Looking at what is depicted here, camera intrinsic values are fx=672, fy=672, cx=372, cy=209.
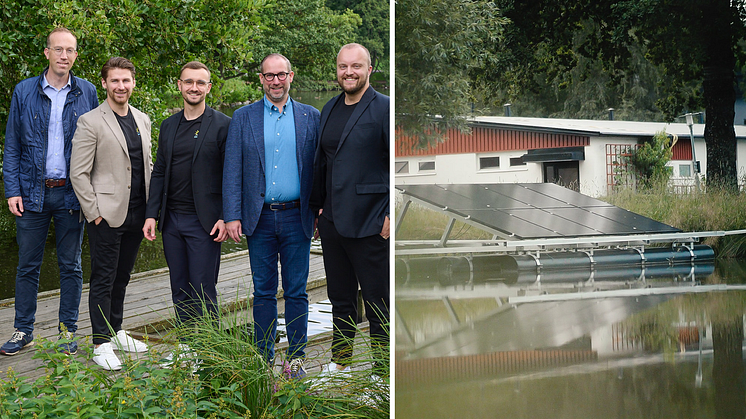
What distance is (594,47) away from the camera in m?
1.75

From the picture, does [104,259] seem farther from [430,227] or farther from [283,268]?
[430,227]

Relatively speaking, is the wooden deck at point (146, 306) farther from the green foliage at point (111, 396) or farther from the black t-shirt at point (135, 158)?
the green foliage at point (111, 396)

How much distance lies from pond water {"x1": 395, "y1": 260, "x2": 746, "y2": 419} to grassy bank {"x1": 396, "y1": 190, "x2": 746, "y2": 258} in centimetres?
9

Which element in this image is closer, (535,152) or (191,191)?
(535,152)


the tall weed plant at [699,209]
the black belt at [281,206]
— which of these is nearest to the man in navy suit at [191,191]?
the black belt at [281,206]

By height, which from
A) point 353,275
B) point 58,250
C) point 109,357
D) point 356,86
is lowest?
point 109,357

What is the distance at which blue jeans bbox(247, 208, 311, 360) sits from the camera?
3289mm

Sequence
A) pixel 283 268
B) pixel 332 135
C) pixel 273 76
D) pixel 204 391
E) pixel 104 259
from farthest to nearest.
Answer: pixel 104 259 < pixel 283 268 < pixel 273 76 < pixel 332 135 < pixel 204 391

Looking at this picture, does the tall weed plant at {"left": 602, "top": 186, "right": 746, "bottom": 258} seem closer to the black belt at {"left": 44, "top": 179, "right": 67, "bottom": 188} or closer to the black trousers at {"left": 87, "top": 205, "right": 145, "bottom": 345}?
the black trousers at {"left": 87, "top": 205, "right": 145, "bottom": 345}

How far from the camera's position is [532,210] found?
5.63 feet

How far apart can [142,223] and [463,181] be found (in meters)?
2.70

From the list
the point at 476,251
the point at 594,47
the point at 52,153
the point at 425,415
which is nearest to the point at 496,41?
the point at 594,47

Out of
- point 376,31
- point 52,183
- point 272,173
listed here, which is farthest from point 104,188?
point 376,31

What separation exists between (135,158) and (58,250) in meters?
0.76
